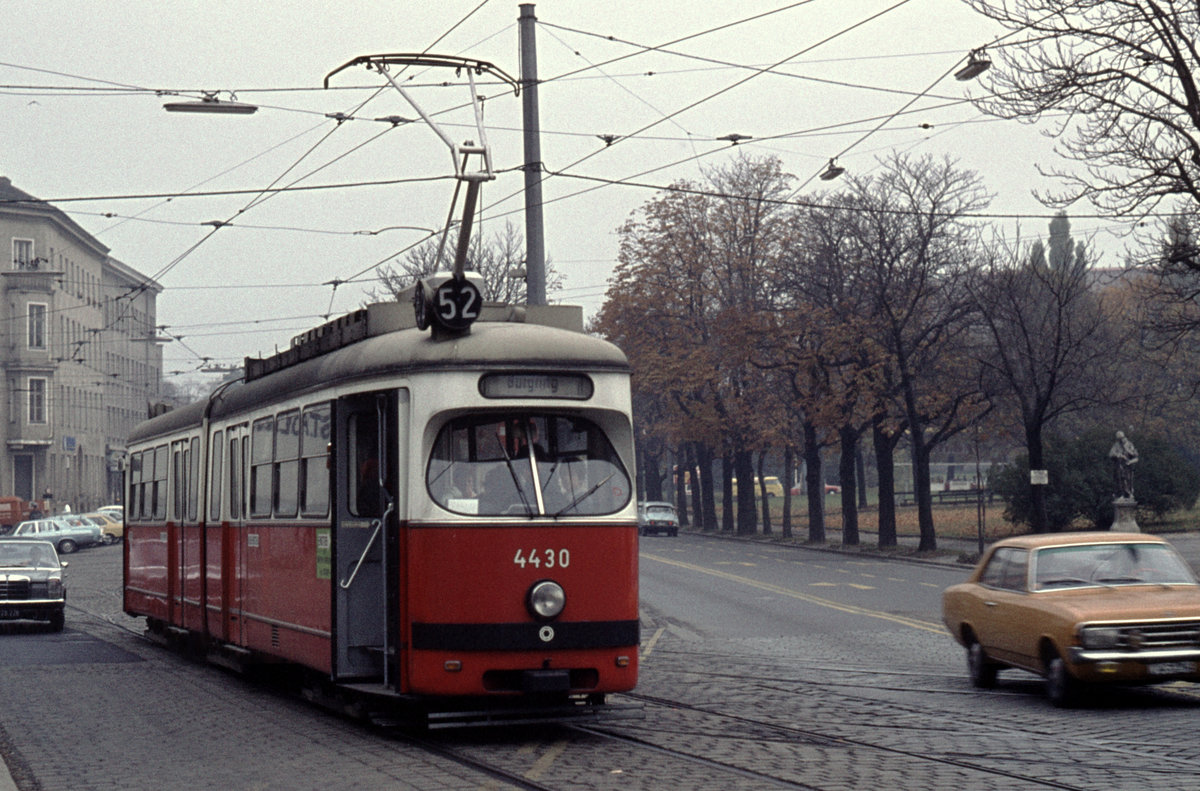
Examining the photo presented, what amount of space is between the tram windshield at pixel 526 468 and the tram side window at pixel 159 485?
9873mm

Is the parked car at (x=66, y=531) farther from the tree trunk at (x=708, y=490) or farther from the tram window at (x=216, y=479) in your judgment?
the tram window at (x=216, y=479)

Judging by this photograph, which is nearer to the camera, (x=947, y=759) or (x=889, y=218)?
(x=947, y=759)

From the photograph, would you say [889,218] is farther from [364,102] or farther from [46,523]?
[46,523]

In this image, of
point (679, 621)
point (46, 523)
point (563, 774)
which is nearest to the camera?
point (563, 774)

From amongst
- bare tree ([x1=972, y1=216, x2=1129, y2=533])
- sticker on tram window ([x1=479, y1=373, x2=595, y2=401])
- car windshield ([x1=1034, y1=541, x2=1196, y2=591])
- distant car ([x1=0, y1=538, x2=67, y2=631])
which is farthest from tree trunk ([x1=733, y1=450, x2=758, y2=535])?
sticker on tram window ([x1=479, y1=373, x2=595, y2=401])

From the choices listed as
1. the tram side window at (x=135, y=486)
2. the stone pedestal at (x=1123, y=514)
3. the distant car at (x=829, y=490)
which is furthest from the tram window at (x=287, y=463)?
the distant car at (x=829, y=490)

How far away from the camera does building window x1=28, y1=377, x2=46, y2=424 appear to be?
307ft

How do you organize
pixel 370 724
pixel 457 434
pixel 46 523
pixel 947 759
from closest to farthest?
pixel 947 759 → pixel 457 434 → pixel 370 724 → pixel 46 523

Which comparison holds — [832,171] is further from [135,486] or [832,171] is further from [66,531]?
[66,531]

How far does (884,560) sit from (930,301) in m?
7.62

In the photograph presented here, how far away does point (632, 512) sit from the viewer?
39.1 ft

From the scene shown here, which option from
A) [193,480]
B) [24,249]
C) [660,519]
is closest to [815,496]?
[660,519]

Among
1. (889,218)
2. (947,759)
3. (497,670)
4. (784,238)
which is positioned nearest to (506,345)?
(497,670)

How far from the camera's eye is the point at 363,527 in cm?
1248
